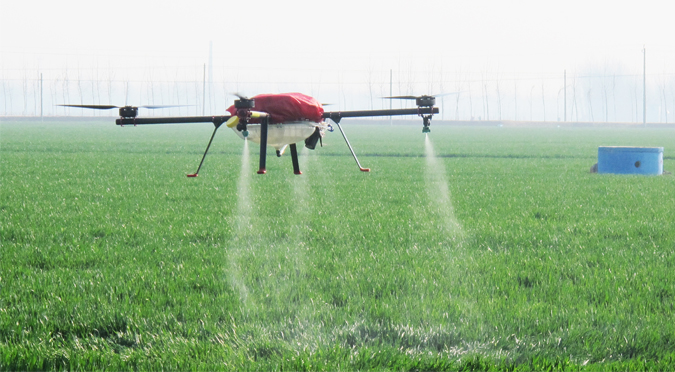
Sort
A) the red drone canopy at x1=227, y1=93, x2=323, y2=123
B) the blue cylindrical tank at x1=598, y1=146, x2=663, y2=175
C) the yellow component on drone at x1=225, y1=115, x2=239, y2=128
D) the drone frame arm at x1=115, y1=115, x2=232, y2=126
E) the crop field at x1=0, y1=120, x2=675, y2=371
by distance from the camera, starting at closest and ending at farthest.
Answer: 1. the drone frame arm at x1=115, y1=115, x2=232, y2=126
2. the yellow component on drone at x1=225, y1=115, x2=239, y2=128
3. the red drone canopy at x1=227, y1=93, x2=323, y2=123
4. the crop field at x1=0, y1=120, x2=675, y2=371
5. the blue cylindrical tank at x1=598, y1=146, x2=663, y2=175

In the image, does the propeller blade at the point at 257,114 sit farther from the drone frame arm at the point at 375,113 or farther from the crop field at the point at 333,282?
the drone frame arm at the point at 375,113

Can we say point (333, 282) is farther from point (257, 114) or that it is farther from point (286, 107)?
point (257, 114)

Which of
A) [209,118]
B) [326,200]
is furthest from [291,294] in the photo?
[326,200]

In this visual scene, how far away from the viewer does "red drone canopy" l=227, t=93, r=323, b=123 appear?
3.19m

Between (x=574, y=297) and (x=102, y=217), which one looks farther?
(x=102, y=217)

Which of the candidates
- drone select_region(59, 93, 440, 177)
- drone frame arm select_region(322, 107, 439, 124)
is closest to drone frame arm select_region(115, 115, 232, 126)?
drone select_region(59, 93, 440, 177)

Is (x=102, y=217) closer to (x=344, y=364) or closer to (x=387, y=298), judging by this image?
(x=387, y=298)

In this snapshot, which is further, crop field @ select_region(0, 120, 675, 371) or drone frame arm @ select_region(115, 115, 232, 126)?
crop field @ select_region(0, 120, 675, 371)

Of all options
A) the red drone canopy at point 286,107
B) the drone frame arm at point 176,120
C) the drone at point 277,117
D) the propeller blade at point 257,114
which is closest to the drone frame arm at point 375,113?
the drone at point 277,117

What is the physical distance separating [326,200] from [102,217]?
221 inches

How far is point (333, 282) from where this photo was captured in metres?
8.38

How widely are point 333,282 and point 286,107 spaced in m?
5.39

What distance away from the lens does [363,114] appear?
317 cm

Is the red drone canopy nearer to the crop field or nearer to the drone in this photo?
the drone
